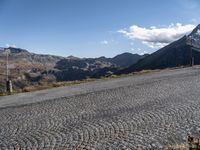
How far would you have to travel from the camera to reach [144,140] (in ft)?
38.9

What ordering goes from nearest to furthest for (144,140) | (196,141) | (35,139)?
(196,141), (144,140), (35,139)

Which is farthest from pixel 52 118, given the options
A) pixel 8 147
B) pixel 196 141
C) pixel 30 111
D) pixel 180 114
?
pixel 196 141

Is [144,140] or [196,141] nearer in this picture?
[196,141]

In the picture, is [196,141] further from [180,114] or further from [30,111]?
[30,111]

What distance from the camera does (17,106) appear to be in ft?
74.2

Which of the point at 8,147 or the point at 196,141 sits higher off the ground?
the point at 196,141

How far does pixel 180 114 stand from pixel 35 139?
6397 mm

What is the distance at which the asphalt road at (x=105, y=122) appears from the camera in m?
12.1

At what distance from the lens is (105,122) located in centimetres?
1501

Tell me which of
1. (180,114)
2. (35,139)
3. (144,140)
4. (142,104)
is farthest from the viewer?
(142,104)

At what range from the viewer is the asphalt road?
39.8 feet

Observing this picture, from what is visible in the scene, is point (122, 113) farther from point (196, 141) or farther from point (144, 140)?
point (196, 141)

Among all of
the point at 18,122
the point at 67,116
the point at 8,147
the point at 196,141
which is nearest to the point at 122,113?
the point at 67,116

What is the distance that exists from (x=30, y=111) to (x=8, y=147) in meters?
7.61
